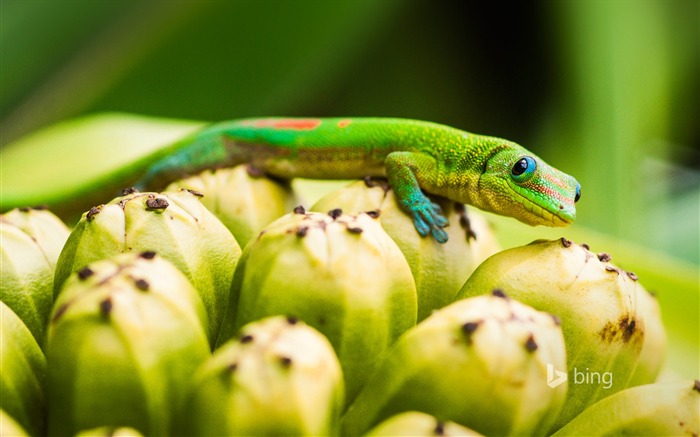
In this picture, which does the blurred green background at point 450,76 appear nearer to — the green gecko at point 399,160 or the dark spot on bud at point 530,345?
the green gecko at point 399,160

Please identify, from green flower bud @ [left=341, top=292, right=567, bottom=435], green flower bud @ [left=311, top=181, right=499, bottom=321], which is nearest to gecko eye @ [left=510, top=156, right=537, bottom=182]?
green flower bud @ [left=311, top=181, right=499, bottom=321]

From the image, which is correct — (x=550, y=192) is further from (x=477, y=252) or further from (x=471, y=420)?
(x=471, y=420)

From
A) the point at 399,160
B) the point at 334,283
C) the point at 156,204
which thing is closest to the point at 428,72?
the point at 399,160

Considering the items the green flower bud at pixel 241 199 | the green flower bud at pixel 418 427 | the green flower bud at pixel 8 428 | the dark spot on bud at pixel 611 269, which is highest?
the dark spot on bud at pixel 611 269

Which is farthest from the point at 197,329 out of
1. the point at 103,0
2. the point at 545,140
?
the point at 545,140

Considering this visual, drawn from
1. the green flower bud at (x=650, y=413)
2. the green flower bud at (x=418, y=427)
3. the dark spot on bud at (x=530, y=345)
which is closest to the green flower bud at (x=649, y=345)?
the green flower bud at (x=650, y=413)

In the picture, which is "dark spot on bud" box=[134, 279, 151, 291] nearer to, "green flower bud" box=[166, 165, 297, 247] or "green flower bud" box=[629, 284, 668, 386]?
"green flower bud" box=[166, 165, 297, 247]

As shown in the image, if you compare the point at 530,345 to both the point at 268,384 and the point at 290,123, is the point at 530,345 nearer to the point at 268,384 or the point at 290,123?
the point at 268,384

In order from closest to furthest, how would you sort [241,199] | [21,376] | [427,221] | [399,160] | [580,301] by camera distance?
[21,376] → [580,301] → [427,221] → [241,199] → [399,160]
